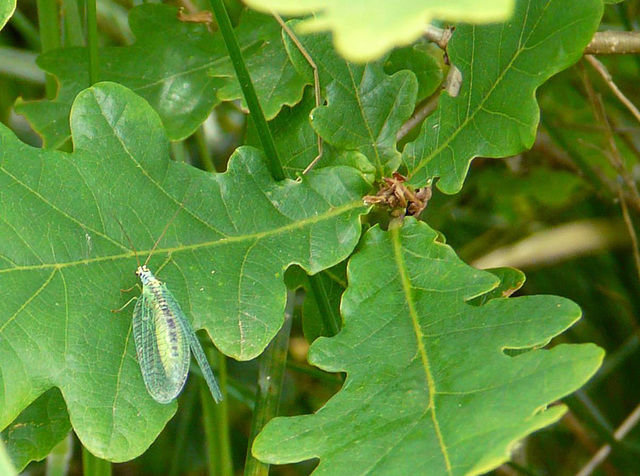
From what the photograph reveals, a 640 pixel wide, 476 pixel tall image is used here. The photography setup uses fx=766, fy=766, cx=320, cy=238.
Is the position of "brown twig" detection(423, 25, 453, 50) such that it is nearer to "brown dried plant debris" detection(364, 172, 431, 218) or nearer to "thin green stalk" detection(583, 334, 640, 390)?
"brown dried plant debris" detection(364, 172, 431, 218)

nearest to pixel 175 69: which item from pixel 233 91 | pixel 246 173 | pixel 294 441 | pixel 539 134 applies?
pixel 233 91

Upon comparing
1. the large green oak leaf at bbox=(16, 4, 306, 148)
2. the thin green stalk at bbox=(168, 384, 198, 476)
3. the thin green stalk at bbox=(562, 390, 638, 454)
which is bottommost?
the thin green stalk at bbox=(562, 390, 638, 454)

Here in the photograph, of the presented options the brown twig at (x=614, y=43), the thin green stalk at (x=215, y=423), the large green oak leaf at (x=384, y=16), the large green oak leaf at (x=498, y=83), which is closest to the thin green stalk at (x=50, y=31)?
the thin green stalk at (x=215, y=423)

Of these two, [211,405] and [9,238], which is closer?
[9,238]

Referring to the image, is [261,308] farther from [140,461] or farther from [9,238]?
[140,461]

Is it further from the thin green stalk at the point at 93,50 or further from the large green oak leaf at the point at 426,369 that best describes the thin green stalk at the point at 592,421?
the thin green stalk at the point at 93,50

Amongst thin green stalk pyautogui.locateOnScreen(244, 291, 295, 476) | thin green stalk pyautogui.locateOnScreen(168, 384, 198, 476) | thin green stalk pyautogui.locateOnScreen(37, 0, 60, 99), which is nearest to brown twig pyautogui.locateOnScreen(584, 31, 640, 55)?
thin green stalk pyautogui.locateOnScreen(244, 291, 295, 476)
